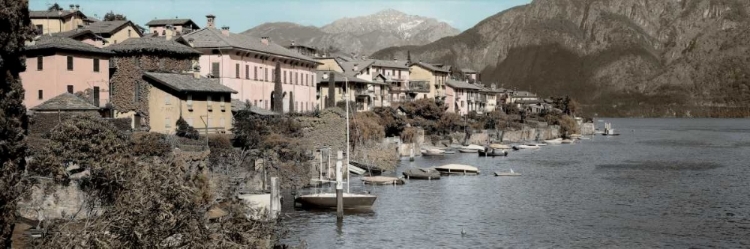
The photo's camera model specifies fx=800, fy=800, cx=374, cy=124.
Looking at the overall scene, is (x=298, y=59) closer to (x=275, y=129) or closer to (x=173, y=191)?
(x=275, y=129)

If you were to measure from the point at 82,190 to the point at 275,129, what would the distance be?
32064 millimetres

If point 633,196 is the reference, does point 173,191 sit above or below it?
above

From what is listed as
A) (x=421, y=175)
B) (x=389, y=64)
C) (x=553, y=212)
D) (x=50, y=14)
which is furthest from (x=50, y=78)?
(x=389, y=64)

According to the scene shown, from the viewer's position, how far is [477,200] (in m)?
68.3

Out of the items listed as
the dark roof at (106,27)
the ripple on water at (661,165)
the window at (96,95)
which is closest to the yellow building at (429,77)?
the ripple on water at (661,165)

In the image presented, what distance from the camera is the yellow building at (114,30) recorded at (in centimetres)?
9469

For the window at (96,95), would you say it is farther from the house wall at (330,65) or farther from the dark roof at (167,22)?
the house wall at (330,65)

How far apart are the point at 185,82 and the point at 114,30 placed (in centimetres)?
3109

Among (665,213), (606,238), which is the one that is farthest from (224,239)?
(665,213)

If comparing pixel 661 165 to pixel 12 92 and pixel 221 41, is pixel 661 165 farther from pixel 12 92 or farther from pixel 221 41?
pixel 12 92

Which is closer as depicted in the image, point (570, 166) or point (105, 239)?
point (105, 239)

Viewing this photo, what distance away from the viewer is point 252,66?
95250 mm

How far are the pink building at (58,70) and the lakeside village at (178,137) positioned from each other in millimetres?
113

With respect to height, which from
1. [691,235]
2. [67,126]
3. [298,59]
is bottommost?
[691,235]
